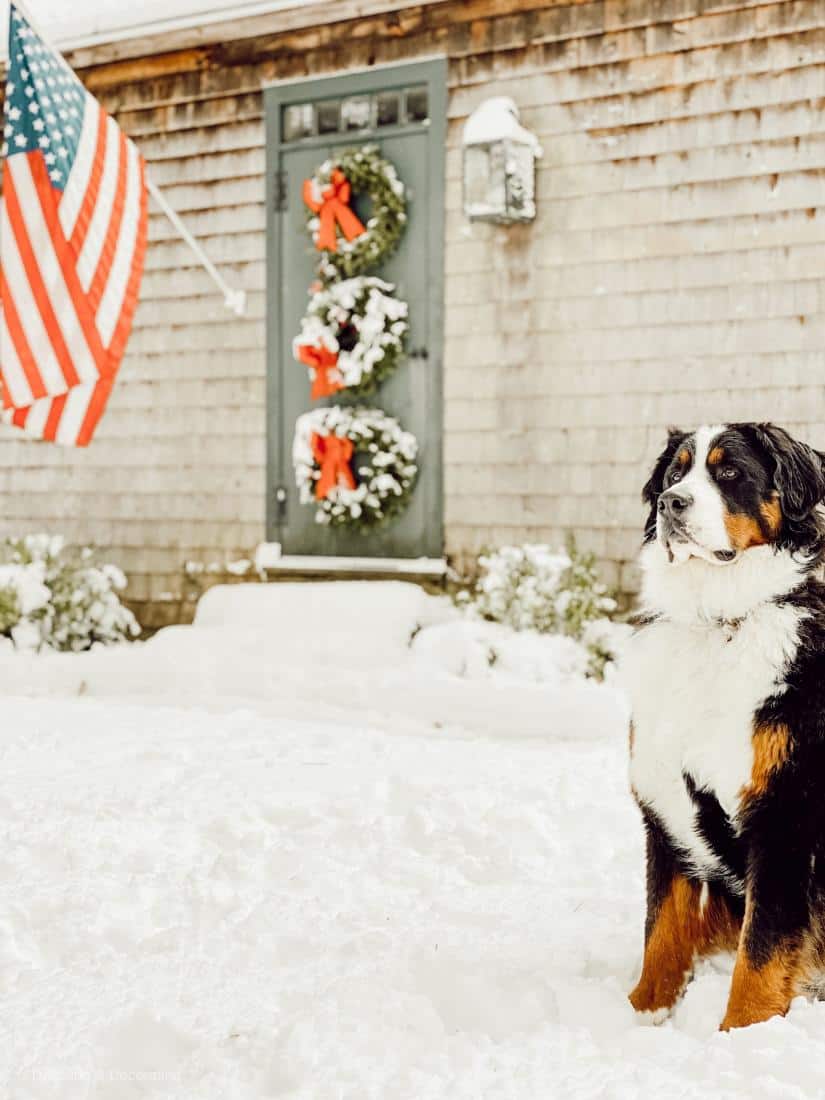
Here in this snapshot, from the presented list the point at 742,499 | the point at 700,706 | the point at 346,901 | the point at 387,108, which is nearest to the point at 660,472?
the point at 742,499

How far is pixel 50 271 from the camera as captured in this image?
6.04 m

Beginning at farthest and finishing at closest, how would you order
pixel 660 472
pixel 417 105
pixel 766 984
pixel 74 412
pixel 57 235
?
pixel 417 105, pixel 74 412, pixel 57 235, pixel 660 472, pixel 766 984

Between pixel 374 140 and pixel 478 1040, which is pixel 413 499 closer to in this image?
pixel 374 140

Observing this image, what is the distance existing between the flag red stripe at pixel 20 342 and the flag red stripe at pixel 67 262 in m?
0.34

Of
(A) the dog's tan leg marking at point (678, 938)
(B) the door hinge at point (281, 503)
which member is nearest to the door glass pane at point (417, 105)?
(B) the door hinge at point (281, 503)

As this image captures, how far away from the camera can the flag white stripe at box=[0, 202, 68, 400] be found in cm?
603

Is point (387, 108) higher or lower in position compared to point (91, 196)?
higher

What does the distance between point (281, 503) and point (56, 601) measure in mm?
A: 1816

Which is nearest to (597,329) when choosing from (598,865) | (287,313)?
(287,313)

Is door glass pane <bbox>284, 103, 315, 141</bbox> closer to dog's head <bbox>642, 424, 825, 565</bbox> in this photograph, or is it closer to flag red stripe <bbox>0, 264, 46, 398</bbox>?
flag red stripe <bbox>0, 264, 46, 398</bbox>

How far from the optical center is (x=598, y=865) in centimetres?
349

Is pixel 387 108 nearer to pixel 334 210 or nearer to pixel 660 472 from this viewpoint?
pixel 334 210

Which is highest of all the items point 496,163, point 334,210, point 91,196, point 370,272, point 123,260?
point 496,163

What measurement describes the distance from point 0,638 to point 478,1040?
19.5ft
